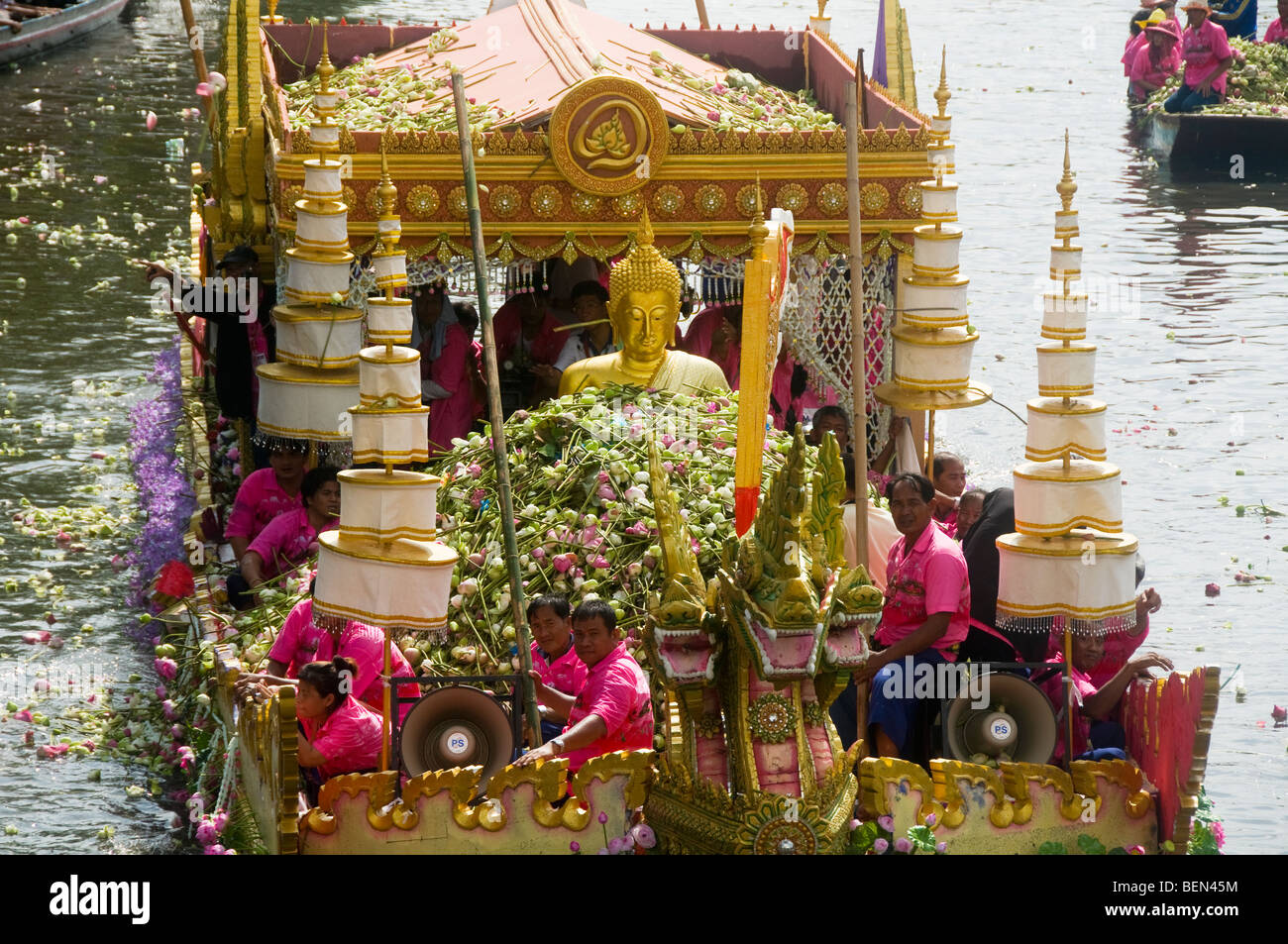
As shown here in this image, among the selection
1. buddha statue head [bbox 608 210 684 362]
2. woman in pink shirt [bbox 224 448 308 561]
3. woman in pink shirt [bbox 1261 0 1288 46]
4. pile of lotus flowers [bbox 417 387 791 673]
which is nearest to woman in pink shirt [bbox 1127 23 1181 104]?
woman in pink shirt [bbox 1261 0 1288 46]

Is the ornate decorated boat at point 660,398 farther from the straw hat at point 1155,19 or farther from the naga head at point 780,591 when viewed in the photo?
the straw hat at point 1155,19

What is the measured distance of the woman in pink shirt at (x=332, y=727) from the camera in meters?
7.14

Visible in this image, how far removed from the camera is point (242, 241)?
1216 cm

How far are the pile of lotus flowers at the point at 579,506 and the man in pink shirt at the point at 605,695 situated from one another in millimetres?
428

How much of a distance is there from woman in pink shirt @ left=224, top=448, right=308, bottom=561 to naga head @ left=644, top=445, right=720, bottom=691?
3.47m

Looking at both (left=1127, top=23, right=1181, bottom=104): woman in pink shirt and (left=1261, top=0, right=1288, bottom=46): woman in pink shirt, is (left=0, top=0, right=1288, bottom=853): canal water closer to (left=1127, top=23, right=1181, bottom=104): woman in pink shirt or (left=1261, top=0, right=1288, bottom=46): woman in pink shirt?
Answer: (left=1127, top=23, right=1181, bottom=104): woman in pink shirt

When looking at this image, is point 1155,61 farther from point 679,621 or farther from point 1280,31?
point 679,621

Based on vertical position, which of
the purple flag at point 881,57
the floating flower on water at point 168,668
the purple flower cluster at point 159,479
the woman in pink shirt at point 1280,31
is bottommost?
the floating flower on water at point 168,668

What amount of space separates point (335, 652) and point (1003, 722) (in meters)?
2.57

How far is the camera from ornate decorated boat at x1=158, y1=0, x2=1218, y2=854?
629 cm

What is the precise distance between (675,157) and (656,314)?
122 cm

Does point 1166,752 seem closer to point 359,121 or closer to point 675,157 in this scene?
point 675,157

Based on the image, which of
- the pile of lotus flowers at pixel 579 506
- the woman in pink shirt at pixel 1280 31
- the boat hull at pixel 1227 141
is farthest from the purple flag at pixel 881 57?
the woman in pink shirt at pixel 1280 31
